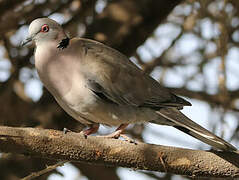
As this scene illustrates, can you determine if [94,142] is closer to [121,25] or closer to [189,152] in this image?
[189,152]

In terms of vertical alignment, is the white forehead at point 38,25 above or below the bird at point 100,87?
above

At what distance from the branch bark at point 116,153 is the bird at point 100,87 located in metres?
0.22

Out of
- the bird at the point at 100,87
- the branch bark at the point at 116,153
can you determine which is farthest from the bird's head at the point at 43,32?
the branch bark at the point at 116,153

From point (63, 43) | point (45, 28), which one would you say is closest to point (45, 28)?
point (45, 28)

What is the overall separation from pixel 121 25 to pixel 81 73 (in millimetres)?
1633

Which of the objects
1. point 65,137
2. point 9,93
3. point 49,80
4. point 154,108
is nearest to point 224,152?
point 154,108

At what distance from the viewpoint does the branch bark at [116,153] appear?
8.08 feet

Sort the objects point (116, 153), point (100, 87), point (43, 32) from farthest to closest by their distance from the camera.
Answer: point (43, 32) → point (100, 87) → point (116, 153)

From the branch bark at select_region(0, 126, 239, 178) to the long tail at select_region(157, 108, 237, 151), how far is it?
0.42 ft

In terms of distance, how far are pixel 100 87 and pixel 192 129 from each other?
649 mm

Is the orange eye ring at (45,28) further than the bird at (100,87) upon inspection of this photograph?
Yes

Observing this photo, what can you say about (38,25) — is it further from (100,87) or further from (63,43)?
(100,87)

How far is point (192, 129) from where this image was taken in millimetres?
3062

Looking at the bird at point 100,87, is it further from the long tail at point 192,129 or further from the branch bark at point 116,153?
the branch bark at point 116,153
